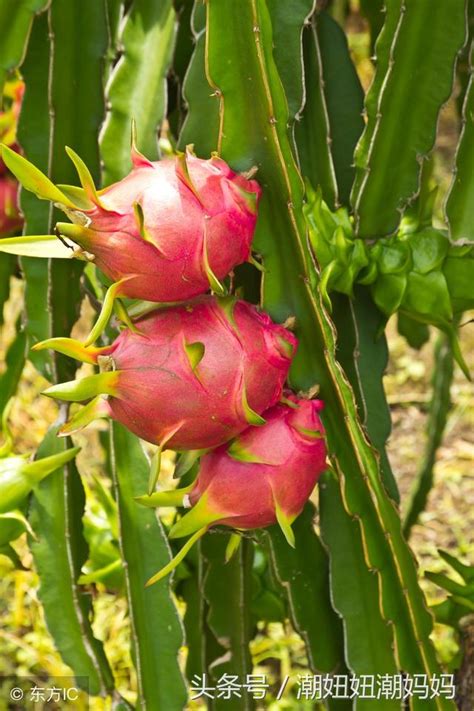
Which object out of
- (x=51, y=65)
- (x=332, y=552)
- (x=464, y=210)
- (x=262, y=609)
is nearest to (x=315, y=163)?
(x=464, y=210)

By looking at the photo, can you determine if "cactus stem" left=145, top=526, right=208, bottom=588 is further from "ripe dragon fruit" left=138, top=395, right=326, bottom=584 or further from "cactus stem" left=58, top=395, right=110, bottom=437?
"cactus stem" left=58, top=395, right=110, bottom=437

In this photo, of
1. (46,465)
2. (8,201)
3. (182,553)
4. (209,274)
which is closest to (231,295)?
Result: (209,274)

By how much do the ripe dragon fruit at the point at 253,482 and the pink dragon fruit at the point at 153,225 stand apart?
0.38 feet

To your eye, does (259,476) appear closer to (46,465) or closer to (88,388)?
(88,388)

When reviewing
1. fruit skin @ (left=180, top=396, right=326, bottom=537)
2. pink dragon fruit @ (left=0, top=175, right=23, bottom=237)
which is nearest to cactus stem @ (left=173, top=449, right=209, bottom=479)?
fruit skin @ (left=180, top=396, right=326, bottom=537)

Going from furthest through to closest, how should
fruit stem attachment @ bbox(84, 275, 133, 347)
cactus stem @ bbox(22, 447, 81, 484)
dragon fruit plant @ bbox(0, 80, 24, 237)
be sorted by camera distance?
1. dragon fruit plant @ bbox(0, 80, 24, 237)
2. cactus stem @ bbox(22, 447, 81, 484)
3. fruit stem attachment @ bbox(84, 275, 133, 347)

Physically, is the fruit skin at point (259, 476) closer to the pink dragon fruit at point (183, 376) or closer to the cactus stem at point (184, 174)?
the pink dragon fruit at point (183, 376)

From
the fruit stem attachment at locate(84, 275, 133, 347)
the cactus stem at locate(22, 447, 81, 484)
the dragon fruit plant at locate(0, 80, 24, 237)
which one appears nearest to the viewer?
the fruit stem attachment at locate(84, 275, 133, 347)

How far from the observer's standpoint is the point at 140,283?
60 cm

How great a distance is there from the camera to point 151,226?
0.60 metres

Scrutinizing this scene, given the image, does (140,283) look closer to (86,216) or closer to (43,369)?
(86,216)

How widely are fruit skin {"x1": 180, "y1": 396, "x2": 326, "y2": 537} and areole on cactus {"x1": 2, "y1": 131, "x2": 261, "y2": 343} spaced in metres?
0.12

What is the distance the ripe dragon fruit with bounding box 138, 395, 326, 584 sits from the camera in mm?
647

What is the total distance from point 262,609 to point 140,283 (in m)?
0.63
